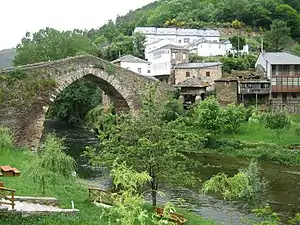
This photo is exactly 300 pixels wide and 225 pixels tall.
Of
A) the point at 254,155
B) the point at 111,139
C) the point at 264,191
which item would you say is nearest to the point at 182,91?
the point at 254,155

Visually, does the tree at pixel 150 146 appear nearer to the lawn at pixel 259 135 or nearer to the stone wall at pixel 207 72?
the lawn at pixel 259 135

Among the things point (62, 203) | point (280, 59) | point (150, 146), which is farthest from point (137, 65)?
point (62, 203)

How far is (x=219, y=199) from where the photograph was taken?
80.0 feet

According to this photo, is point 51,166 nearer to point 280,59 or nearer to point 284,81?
point 284,81

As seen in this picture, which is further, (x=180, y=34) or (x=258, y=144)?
(x=180, y=34)

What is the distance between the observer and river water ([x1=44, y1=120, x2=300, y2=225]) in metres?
22.2

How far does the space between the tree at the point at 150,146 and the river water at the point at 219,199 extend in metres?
2.91

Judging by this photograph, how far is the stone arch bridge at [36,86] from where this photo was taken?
111 feet

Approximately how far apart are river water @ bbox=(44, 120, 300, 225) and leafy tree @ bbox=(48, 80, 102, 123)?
22.1 meters

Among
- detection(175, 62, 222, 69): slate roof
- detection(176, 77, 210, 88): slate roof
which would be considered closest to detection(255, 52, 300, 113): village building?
detection(175, 62, 222, 69): slate roof

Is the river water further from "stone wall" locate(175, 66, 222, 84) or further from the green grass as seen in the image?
"stone wall" locate(175, 66, 222, 84)

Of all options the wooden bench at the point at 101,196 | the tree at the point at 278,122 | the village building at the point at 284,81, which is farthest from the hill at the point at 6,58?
the wooden bench at the point at 101,196

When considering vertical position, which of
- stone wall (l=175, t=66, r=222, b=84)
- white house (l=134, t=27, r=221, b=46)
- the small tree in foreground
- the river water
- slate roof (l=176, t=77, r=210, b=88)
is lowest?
the river water

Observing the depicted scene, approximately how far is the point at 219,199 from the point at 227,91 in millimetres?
25825
